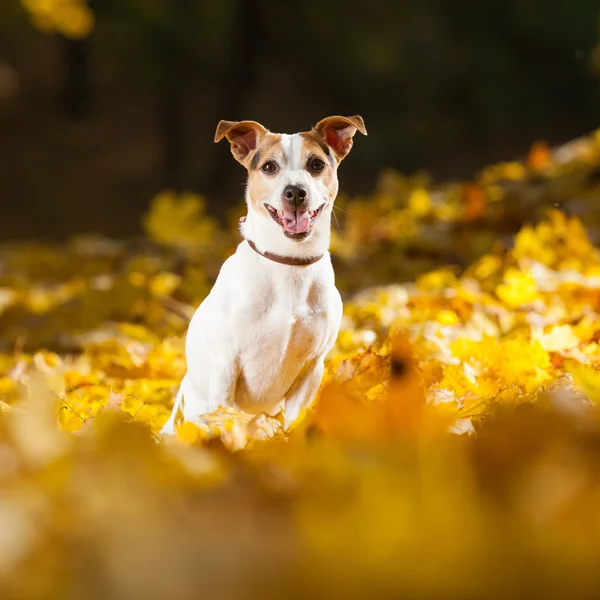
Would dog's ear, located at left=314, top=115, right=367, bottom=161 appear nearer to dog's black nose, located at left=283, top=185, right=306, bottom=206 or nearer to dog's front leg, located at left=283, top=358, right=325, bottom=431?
dog's black nose, located at left=283, top=185, right=306, bottom=206

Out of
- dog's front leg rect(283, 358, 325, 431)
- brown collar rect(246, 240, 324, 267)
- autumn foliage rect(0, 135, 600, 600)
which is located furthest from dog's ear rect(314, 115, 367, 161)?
autumn foliage rect(0, 135, 600, 600)

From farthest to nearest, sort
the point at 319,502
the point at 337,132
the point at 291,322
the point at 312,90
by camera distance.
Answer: the point at 312,90 < the point at 337,132 < the point at 291,322 < the point at 319,502

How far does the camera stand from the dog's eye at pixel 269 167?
6.41ft

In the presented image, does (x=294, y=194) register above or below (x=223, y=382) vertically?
above

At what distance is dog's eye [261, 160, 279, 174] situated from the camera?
1955mm

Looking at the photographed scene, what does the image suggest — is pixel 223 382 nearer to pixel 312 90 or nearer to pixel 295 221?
pixel 295 221

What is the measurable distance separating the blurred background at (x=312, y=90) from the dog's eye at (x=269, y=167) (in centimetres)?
926

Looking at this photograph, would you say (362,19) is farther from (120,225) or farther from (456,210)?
(456,210)

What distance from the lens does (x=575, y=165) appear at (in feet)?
16.0

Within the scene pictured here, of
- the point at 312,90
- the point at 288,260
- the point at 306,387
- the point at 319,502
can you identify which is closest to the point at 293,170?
the point at 288,260

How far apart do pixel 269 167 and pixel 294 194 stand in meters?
0.16

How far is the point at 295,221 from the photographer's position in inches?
72.9

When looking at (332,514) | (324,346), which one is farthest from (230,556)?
(324,346)

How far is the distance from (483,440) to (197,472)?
13.1 inches
